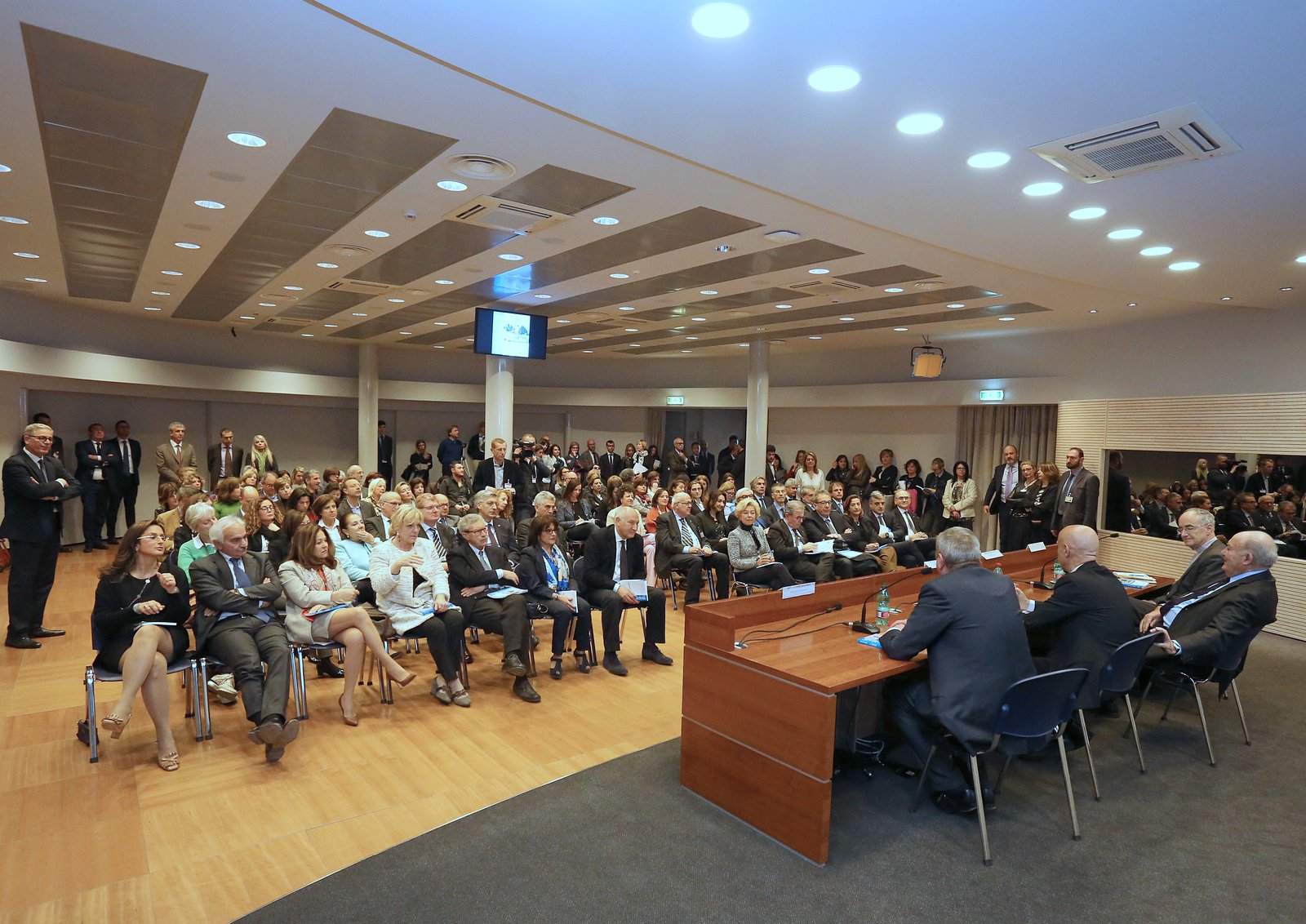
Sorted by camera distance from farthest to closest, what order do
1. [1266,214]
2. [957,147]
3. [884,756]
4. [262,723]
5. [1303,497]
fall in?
[1303,497]
[1266,214]
[884,756]
[262,723]
[957,147]

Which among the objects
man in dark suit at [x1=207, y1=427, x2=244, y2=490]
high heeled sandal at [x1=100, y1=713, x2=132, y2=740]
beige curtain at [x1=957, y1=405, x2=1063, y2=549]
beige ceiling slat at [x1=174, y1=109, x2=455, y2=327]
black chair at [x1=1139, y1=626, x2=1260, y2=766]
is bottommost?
high heeled sandal at [x1=100, y1=713, x2=132, y2=740]

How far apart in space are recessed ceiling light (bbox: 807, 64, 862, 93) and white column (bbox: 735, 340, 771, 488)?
10104 millimetres

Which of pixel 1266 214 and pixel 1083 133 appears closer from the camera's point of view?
pixel 1083 133

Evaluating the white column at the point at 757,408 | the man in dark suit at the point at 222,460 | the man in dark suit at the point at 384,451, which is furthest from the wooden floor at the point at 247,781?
the man in dark suit at the point at 384,451

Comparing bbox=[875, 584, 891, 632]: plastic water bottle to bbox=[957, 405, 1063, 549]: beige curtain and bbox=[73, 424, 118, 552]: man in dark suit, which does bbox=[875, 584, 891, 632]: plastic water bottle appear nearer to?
bbox=[957, 405, 1063, 549]: beige curtain

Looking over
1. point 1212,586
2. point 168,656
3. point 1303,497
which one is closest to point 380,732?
point 168,656

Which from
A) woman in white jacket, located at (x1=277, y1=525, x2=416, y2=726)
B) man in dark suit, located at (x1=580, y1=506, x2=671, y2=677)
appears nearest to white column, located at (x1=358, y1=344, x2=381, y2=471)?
man in dark suit, located at (x1=580, y1=506, x2=671, y2=677)

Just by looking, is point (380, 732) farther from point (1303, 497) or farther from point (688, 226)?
point (1303, 497)

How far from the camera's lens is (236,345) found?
535 inches

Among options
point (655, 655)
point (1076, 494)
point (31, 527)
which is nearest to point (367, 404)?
point (31, 527)

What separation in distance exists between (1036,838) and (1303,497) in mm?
6314

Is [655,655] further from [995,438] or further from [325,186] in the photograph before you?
[995,438]

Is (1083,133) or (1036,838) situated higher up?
(1083,133)

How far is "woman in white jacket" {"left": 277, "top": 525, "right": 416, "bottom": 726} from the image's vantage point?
4.62m
